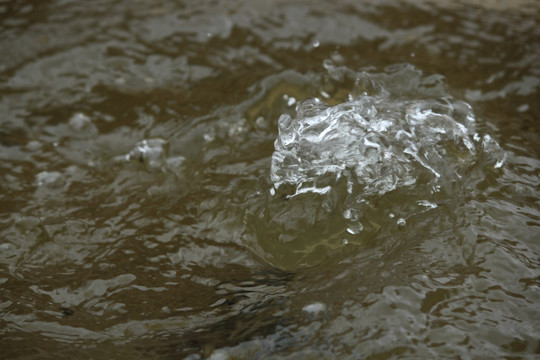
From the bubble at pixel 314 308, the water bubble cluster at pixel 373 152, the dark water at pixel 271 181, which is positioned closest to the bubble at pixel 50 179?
the dark water at pixel 271 181

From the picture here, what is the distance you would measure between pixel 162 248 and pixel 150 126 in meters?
0.69

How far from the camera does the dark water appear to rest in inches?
59.2

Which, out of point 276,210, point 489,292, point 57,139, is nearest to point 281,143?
point 276,210

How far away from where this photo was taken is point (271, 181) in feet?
6.25

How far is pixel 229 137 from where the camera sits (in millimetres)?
2246

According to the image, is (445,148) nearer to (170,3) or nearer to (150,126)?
(150,126)

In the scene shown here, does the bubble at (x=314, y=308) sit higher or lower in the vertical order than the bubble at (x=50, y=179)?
lower

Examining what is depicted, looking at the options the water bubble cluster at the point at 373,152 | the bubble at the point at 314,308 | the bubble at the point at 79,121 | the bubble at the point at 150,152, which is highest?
the water bubble cluster at the point at 373,152

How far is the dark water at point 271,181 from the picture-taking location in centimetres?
150

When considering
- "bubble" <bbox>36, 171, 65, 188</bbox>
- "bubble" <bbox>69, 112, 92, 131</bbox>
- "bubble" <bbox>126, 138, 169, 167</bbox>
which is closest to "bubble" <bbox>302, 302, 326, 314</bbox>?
"bubble" <bbox>126, 138, 169, 167</bbox>

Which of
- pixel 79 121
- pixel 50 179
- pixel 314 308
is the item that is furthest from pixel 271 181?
pixel 79 121

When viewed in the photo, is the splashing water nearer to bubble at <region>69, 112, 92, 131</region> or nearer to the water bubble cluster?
the water bubble cluster

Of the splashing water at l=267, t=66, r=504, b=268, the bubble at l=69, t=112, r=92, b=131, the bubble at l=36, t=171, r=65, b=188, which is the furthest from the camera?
the bubble at l=69, t=112, r=92, b=131

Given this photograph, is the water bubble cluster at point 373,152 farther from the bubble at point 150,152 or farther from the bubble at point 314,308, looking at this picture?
the bubble at point 150,152
